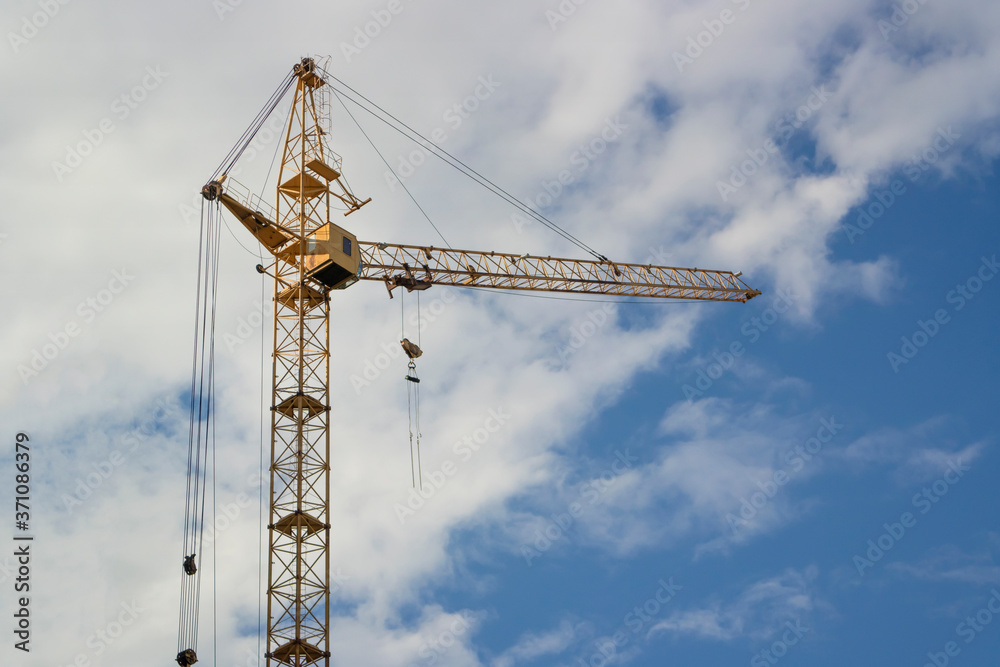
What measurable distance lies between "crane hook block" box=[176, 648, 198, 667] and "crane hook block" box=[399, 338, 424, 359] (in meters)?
21.1

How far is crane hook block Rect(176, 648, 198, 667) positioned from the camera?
198 feet

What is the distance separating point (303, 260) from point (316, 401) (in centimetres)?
776

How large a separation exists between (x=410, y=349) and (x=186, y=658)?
21.8 meters

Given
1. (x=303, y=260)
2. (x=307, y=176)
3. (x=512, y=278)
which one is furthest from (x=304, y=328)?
(x=512, y=278)

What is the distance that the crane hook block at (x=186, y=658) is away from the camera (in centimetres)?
6028

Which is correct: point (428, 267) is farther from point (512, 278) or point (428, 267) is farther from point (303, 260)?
point (303, 260)

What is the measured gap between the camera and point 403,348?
72.8m

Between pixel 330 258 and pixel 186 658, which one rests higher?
pixel 330 258

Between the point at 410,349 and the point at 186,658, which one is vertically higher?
the point at 410,349

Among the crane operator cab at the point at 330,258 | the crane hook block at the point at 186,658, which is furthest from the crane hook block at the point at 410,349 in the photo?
the crane hook block at the point at 186,658

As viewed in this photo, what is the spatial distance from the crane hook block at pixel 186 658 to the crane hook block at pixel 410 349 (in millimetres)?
21130

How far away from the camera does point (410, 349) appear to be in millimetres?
72938

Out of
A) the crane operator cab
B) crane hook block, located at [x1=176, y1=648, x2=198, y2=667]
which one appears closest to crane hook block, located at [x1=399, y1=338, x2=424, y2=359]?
the crane operator cab

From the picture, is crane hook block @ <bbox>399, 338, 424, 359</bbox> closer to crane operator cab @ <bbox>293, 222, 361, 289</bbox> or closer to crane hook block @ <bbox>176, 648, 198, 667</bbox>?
crane operator cab @ <bbox>293, 222, 361, 289</bbox>
